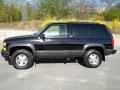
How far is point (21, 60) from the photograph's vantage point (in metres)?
9.92

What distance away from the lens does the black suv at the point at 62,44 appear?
988cm

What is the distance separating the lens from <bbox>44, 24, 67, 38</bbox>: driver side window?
9984 millimetres

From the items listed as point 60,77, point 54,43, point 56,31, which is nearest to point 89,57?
point 54,43

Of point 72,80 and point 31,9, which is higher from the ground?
point 31,9

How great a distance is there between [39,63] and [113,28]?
16458 mm

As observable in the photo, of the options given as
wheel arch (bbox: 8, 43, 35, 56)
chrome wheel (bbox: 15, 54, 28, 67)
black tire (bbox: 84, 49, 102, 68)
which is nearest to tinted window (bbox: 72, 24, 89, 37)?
black tire (bbox: 84, 49, 102, 68)

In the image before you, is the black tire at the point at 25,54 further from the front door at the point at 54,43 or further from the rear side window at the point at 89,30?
the rear side window at the point at 89,30

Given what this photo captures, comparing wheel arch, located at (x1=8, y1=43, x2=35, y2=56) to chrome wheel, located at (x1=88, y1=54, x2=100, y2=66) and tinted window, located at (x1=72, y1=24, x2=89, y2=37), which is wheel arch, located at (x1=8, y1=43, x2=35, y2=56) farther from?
chrome wheel, located at (x1=88, y1=54, x2=100, y2=66)

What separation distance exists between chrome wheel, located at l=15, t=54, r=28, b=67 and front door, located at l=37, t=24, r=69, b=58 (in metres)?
0.52

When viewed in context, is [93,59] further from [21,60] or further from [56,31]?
[21,60]

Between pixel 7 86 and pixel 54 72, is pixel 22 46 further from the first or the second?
pixel 7 86

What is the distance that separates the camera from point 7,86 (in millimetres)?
7535

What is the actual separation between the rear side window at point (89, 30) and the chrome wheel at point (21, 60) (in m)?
2.05

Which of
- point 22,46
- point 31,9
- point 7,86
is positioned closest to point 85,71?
point 22,46
